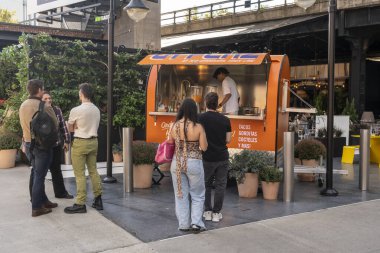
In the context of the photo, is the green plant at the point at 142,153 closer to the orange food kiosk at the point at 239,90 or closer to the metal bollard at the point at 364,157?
the orange food kiosk at the point at 239,90

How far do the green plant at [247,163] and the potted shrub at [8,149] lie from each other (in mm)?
5572

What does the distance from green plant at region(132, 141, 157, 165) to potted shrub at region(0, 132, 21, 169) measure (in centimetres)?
375

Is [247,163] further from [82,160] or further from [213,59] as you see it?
[82,160]

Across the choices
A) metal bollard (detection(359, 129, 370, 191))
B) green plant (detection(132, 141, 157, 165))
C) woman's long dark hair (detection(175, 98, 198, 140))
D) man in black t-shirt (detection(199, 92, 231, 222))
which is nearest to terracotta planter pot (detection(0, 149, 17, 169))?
green plant (detection(132, 141, 157, 165))

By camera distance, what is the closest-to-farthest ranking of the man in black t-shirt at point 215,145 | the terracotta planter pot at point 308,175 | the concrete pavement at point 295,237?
the concrete pavement at point 295,237, the man in black t-shirt at point 215,145, the terracotta planter pot at point 308,175

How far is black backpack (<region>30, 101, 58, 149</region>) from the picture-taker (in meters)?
6.16

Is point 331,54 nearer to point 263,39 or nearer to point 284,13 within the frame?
point 263,39

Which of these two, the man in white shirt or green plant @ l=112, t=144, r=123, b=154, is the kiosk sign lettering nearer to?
the man in white shirt

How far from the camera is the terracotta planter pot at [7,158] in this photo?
10.4 meters

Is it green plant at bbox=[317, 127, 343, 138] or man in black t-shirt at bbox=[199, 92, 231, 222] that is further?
green plant at bbox=[317, 127, 343, 138]

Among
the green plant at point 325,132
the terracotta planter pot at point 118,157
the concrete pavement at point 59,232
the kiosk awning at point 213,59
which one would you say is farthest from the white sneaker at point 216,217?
the green plant at point 325,132

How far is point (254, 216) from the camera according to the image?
6.47 m

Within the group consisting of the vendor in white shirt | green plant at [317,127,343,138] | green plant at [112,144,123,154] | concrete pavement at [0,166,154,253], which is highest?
the vendor in white shirt

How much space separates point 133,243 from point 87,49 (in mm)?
8083
